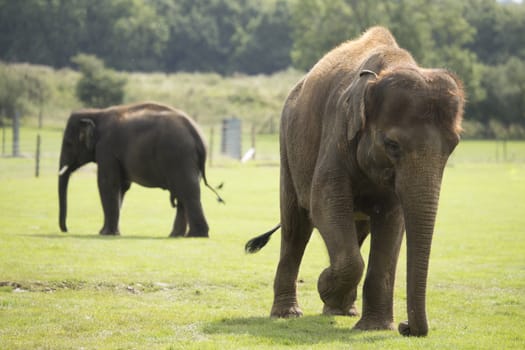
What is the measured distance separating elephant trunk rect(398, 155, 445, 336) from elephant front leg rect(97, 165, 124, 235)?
12.4 metres

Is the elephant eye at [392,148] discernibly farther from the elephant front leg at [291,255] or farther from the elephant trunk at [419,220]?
the elephant front leg at [291,255]

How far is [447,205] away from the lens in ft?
98.3

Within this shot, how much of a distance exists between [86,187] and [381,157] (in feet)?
86.1

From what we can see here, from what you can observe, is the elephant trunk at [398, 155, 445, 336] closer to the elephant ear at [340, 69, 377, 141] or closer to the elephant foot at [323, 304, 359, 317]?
the elephant ear at [340, 69, 377, 141]

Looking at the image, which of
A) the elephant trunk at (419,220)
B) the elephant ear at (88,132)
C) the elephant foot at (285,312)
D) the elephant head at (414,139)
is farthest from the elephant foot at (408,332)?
the elephant ear at (88,132)

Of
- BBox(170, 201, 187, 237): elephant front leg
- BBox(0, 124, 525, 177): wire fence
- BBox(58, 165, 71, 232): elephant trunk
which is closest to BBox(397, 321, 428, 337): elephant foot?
BBox(170, 201, 187, 237): elephant front leg

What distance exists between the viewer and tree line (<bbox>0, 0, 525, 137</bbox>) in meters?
90.5

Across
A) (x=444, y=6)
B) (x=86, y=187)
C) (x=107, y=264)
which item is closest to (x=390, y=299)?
(x=107, y=264)

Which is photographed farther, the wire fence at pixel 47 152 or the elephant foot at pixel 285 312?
the wire fence at pixel 47 152

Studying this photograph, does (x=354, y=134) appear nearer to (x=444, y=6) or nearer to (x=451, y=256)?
(x=451, y=256)

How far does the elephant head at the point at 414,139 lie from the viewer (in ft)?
27.7

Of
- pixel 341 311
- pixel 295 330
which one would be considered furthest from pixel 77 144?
pixel 295 330

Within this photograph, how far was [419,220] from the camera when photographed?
8.42m

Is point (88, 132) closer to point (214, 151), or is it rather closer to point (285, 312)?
point (285, 312)
